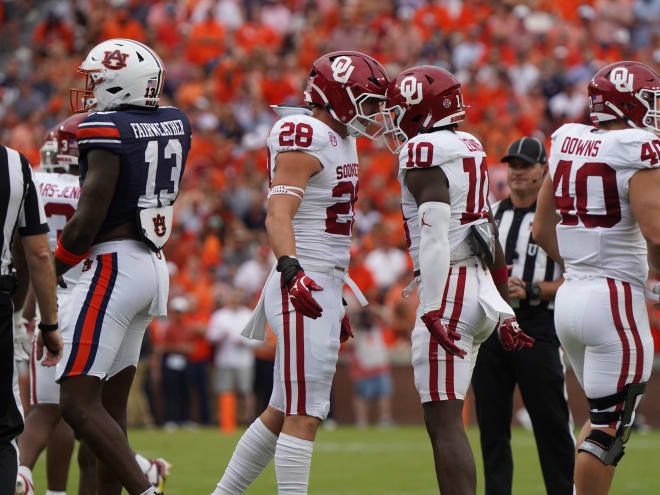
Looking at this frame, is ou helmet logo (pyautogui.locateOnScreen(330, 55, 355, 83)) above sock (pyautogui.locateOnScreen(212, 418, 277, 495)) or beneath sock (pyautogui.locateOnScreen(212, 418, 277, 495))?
above

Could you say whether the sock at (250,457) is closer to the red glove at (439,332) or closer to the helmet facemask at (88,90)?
the red glove at (439,332)

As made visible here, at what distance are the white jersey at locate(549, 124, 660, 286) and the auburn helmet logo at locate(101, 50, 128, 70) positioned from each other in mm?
2209

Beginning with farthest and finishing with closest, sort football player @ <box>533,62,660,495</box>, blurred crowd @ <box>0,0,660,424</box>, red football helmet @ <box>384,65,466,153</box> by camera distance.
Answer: blurred crowd @ <box>0,0,660,424</box> < red football helmet @ <box>384,65,466,153</box> < football player @ <box>533,62,660,495</box>

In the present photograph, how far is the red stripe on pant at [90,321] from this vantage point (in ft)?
18.2

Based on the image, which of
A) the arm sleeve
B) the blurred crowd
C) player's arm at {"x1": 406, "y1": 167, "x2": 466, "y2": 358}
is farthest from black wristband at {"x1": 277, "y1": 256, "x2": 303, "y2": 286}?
the blurred crowd

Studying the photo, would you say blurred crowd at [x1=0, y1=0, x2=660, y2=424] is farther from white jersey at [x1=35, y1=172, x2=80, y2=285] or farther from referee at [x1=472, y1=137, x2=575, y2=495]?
white jersey at [x1=35, y1=172, x2=80, y2=285]

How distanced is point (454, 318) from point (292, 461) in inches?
39.6

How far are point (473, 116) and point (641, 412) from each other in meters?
5.00

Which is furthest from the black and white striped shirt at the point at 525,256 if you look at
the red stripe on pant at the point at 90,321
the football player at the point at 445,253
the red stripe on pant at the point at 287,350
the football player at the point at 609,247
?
the red stripe on pant at the point at 90,321

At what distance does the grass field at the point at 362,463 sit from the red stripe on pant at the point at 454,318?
131 inches

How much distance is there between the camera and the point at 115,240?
577 cm

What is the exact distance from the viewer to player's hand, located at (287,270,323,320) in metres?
5.15

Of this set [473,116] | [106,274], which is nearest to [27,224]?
[106,274]

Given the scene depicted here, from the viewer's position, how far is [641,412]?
15.0 meters
